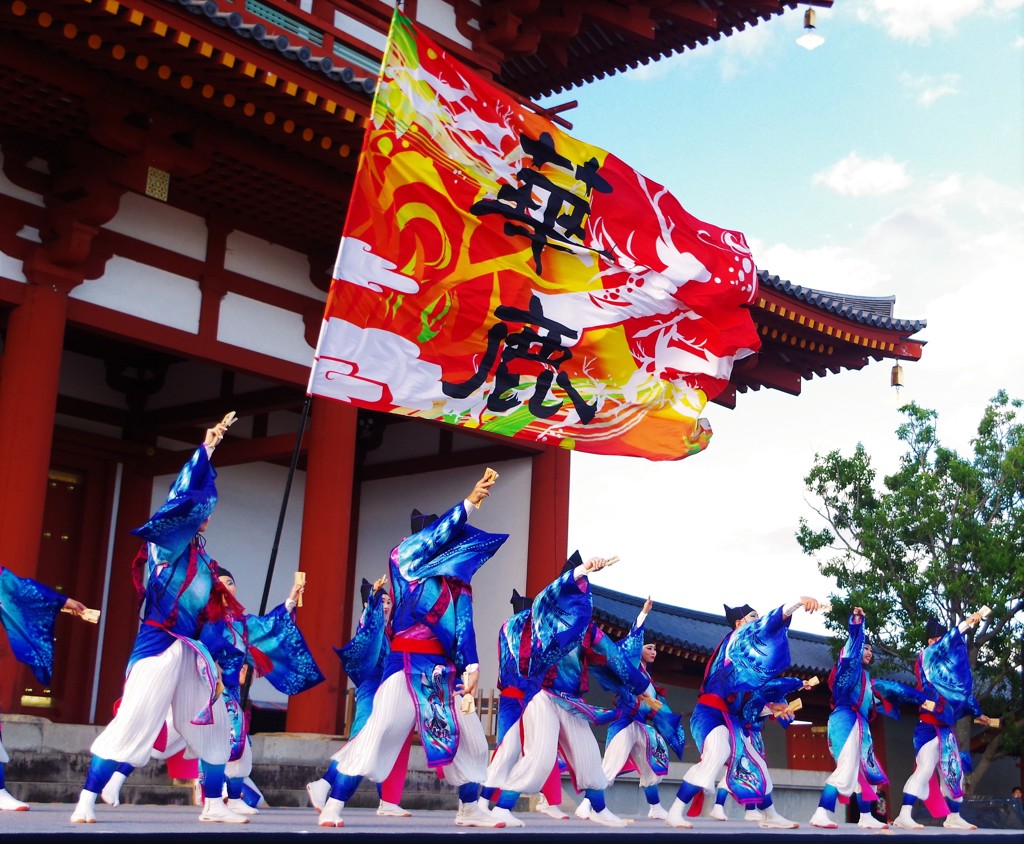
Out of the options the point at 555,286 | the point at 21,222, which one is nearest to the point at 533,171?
the point at 555,286

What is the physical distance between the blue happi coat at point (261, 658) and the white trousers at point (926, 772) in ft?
20.5

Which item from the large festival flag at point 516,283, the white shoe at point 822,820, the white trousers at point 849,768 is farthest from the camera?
the white shoe at point 822,820

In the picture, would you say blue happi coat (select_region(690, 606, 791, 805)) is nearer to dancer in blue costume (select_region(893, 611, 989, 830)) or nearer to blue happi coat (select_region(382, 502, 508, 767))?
dancer in blue costume (select_region(893, 611, 989, 830))

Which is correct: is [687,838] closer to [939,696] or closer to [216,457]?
[939,696]

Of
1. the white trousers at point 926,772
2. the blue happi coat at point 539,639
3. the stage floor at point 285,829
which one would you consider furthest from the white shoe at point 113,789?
the white trousers at point 926,772

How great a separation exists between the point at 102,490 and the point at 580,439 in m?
5.88

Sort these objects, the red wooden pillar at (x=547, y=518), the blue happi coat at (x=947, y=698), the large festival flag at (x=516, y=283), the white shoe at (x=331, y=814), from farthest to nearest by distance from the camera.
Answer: the red wooden pillar at (x=547, y=518), the blue happi coat at (x=947, y=698), the large festival flag at (x=516, y=283), the white shoe at (x=331, y=814)

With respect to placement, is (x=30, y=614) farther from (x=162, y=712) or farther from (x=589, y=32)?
(x=589, y=32)

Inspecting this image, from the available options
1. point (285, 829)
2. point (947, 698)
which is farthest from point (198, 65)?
point (947, 698)

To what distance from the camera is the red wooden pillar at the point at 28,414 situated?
30.6 ft

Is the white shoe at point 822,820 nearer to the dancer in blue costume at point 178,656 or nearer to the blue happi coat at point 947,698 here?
the blue happi coat at point 947,698

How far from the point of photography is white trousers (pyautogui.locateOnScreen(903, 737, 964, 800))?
40.1ft

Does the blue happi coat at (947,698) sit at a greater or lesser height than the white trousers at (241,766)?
greater

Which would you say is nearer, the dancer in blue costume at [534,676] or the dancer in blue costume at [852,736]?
the dancer in blue costume at [534,676]
